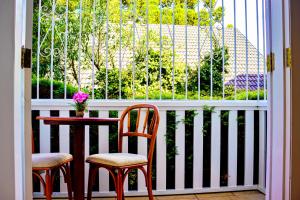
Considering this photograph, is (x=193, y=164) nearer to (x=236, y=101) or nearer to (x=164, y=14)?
(x=236, y=101)

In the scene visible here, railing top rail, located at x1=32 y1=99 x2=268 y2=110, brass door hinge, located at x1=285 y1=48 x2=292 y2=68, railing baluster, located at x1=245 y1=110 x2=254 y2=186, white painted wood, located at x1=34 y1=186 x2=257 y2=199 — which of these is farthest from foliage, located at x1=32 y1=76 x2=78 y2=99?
brass door hinge, located at x1=285 y1=48 x2=292 y2=68

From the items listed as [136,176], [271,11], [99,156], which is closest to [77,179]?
[99,156]

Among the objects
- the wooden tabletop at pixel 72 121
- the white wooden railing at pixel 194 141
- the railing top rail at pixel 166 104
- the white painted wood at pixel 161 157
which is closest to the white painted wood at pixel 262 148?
the white wooden railing at pixel 194 141

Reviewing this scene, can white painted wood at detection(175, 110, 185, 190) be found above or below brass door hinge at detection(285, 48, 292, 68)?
below

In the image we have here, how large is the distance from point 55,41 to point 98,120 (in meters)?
1.45

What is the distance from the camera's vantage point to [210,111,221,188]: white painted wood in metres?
3.60

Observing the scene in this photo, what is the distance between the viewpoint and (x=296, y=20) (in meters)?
1.50

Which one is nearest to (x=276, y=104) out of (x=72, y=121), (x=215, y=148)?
(x=72, y=121)

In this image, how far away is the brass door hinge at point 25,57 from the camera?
1.29 metres

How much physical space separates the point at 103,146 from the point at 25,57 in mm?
2224

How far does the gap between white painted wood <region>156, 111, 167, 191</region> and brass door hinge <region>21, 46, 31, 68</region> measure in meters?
2.30

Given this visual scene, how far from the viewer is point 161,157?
3506mm

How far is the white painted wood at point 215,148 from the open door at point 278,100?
199 cm

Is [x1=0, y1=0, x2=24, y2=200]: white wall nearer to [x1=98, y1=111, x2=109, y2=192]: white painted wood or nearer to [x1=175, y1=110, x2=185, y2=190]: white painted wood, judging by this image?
[x1=98, y1=111, x2=109, y2=192]: white painted wood
